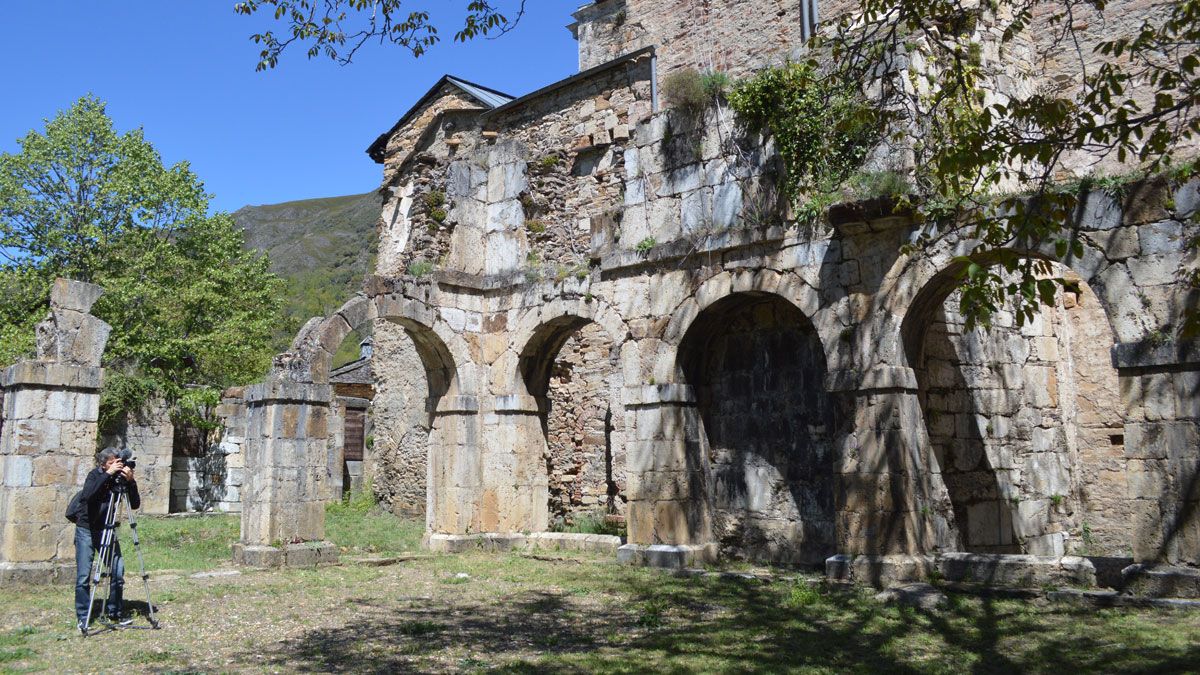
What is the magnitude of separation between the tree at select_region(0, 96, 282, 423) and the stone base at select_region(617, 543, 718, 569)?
47.1 feet

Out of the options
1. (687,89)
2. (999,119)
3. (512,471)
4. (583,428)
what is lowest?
(512,471)

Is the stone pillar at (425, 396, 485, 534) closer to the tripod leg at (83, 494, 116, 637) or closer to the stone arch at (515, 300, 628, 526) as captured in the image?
the stone arch at (515, 300, 628, 526)

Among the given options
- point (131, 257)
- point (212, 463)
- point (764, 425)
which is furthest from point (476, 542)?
point (131, 257)

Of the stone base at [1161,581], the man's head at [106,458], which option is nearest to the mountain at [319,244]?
the man's head at [106,458]

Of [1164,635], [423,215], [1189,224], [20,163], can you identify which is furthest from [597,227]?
[20,163]

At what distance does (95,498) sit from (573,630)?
4.03m

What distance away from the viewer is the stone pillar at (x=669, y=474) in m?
11.0

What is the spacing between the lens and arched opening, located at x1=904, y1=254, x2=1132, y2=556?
33.3ft

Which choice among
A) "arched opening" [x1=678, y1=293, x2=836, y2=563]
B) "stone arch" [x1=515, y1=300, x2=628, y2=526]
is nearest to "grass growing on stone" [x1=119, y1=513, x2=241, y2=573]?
"stone arch" [x1=515, y1=300, x2=628, y2=526]

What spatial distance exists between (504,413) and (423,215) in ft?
13.0

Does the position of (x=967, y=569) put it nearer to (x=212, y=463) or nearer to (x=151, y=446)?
(x=151, y=446)

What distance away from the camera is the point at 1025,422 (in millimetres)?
10797

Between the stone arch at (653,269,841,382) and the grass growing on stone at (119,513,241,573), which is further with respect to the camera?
the grass growing on stone at (119,513,241,573)

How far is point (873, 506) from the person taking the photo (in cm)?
923
